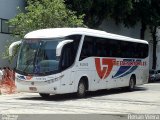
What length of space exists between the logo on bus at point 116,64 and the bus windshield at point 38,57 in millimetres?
3519

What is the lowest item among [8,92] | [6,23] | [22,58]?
[8,92]

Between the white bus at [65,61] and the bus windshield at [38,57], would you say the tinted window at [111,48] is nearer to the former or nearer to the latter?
the white bus at [65,61]

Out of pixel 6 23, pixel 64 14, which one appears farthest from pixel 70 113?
pixel 6 23

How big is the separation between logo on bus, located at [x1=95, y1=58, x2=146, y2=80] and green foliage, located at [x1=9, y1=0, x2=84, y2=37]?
17.3 feet

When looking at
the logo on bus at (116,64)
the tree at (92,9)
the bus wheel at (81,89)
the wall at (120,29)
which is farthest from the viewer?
the wall at (120,29)

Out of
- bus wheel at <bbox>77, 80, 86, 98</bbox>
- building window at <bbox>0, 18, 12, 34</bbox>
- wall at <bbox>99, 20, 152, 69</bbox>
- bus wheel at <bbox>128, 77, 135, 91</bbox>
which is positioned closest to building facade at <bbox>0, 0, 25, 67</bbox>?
building window at <bbox>0, 18, 12, 34</bbox>

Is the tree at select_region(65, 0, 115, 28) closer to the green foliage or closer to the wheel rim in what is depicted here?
the green foliage

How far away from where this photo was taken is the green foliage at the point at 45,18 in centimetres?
2925

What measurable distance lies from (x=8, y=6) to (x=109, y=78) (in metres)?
13.2

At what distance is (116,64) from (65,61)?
5.78 m

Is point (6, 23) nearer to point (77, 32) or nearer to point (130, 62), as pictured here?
point (130, 62)

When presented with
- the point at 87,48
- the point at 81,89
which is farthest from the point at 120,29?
the point at 81,89

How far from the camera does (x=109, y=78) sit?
79.0 feet

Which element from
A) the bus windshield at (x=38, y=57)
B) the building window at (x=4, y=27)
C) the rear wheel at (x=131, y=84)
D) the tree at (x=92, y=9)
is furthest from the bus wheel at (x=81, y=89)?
the tree at (x=92, y=9)
